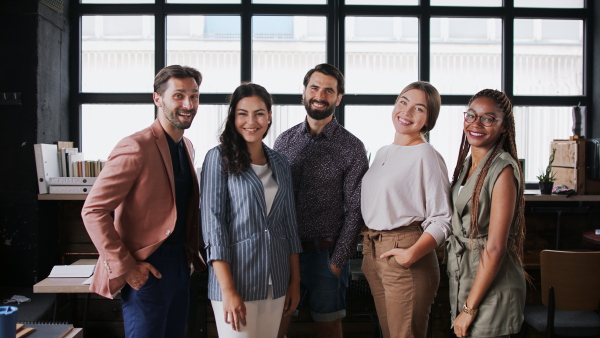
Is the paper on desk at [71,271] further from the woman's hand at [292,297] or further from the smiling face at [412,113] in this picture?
the smiling face at [412,113]

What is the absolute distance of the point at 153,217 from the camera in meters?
1.85

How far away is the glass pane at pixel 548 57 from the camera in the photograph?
393 centimetres

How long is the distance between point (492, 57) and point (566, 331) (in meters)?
2.33

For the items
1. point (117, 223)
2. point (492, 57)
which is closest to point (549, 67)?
point (492, 57)

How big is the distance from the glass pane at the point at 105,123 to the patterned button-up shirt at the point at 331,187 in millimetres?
2070

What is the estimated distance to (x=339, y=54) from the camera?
3.81 meters

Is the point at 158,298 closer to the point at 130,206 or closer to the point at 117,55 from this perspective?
the point at 130,206

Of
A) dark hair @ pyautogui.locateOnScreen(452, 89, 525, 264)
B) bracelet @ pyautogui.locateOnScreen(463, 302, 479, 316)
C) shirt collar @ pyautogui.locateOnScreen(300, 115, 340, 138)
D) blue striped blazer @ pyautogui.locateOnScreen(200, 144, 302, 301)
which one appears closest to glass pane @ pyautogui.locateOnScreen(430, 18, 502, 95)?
shirt collar @ pyautogui.locateOnScreen(300, 115, 340, 138)

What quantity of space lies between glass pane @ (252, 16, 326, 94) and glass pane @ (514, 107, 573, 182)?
1.83 meters

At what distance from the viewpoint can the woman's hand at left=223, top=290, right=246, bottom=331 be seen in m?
1.70

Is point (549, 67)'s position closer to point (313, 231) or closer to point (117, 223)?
point (313, 231)

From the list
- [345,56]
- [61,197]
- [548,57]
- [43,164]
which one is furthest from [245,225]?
[548,57]

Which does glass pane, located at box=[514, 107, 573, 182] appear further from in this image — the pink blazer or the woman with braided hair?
the pink blazer

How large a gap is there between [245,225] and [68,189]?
6.86ft
